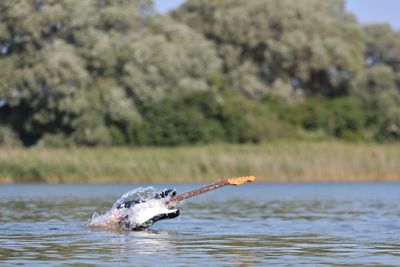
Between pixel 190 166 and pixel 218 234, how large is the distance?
96.2 feet

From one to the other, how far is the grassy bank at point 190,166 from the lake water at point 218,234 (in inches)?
481

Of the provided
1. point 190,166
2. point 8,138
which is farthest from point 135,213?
point 8,138

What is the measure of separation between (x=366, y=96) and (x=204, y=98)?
14425mm

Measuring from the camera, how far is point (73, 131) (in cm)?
6234

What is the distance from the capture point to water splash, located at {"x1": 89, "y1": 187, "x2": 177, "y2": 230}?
939 inches

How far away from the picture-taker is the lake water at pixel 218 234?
1777cm

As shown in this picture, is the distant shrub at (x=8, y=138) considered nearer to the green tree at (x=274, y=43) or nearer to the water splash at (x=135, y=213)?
the green tree at (x=274, y=43)

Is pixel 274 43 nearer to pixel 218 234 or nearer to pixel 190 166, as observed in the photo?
pixel 190 166

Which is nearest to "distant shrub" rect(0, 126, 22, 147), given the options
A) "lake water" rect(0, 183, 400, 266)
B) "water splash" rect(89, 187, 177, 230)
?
"lake water" rect(0, 183, 400, 266)

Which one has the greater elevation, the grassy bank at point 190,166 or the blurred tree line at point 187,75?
the blurred tree line at point 187,75

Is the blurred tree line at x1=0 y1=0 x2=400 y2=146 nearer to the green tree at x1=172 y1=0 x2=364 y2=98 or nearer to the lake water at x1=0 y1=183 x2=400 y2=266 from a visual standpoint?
the green tree at x1=172 y1=0 x2=364 y2=98

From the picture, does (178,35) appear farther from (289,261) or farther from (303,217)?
(289,261)

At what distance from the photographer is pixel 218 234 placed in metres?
22.6

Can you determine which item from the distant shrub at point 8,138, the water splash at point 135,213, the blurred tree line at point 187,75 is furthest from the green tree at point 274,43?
the water splash at point 135,213
